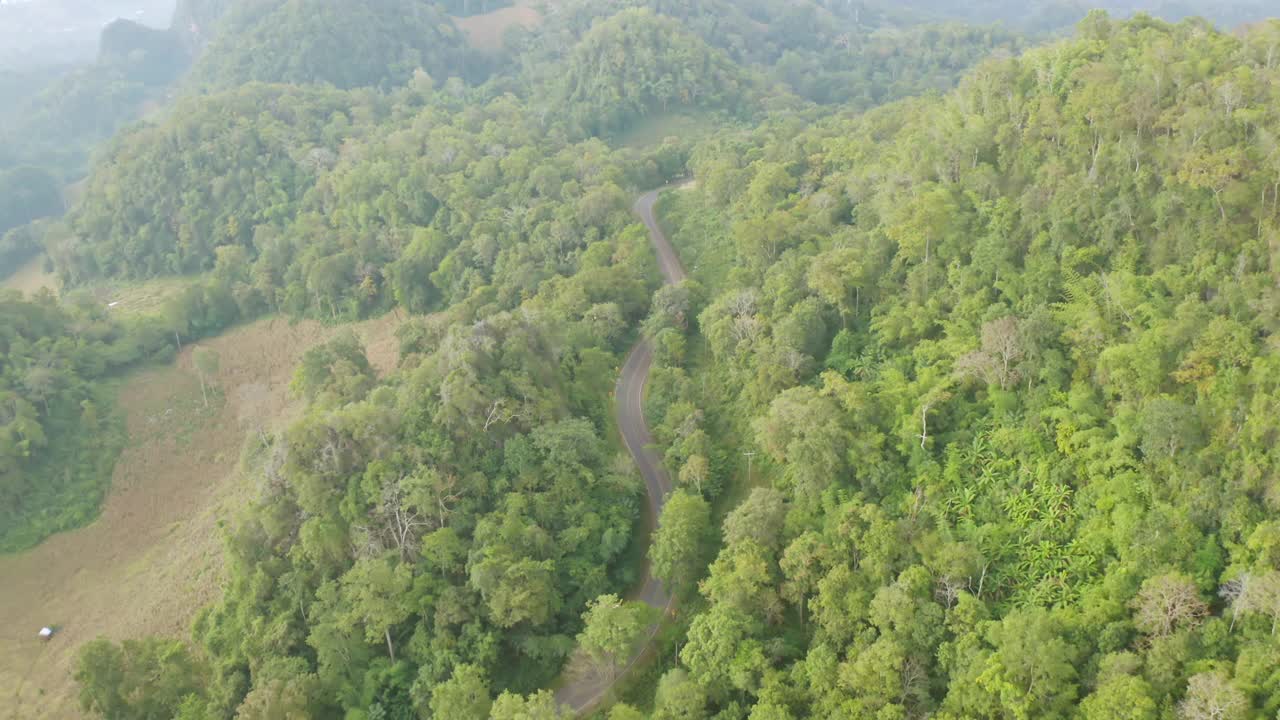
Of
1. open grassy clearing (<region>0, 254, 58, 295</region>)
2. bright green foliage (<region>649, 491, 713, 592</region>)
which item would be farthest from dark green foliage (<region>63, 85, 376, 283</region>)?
bright green foliage (<region>649, 491, 713, 592</region>)

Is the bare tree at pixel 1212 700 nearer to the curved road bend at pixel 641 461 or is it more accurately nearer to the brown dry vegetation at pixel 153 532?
the curved road bend at pixel 641 461

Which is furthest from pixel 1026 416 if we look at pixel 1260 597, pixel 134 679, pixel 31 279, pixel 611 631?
pixel 31 279

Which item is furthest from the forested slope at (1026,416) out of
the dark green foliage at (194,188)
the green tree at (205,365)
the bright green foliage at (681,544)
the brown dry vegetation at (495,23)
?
the brown dry vegetation at (495,23)

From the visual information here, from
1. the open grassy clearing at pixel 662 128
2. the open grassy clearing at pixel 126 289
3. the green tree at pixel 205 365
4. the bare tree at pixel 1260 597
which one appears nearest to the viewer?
the bare tree at pixel 1260 597

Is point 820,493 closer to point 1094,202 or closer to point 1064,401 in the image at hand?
point 1064,401

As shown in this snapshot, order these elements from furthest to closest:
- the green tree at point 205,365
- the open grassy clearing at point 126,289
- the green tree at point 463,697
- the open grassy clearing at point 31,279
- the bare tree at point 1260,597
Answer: the open grassy clearing at point 31,279 → the open grassy clearing at point 126,289 → the green tree at point 205,365 → the green tree at point 463,697 → the bare tree at point 1260,597

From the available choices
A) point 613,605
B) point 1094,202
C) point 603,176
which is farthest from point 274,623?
point 603,176

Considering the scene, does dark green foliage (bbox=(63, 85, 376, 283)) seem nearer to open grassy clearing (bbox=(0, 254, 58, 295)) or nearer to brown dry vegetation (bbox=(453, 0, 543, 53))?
open grassy clearing (bbox=(0, 254, 58, 295))
